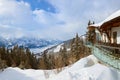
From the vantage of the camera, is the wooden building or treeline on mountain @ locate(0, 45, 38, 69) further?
treeline on mountain @ locate(0, 45, 38, 69)

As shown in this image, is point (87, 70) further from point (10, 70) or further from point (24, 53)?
point (24, 53)

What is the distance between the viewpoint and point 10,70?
33.2 meters

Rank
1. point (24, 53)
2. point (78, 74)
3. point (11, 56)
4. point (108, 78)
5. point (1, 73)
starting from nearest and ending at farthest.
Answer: point (108, 78) < point (78, 74) < point (1, 73) < point (11, 56) < point (24, 53)

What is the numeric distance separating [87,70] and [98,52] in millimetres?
4919

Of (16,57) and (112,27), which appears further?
(16,57)

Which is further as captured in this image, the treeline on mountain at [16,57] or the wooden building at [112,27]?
the treeline on mountain at [16,57]

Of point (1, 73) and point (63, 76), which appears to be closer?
point (63, 76)

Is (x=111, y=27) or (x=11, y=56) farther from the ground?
(x=111, y=27)

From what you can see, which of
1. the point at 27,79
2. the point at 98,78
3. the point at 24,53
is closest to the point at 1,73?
the point at 27,79

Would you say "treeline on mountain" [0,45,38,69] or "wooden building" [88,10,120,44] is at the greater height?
"wooden building" [88,10,120,44]

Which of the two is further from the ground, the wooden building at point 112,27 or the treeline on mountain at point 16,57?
the wooden building at point 112,27

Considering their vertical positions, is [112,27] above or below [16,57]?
above

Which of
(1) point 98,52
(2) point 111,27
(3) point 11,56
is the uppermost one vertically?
(2) point 111,27

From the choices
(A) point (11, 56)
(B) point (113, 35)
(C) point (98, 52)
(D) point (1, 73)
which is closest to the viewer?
(C) point (98, 52)
